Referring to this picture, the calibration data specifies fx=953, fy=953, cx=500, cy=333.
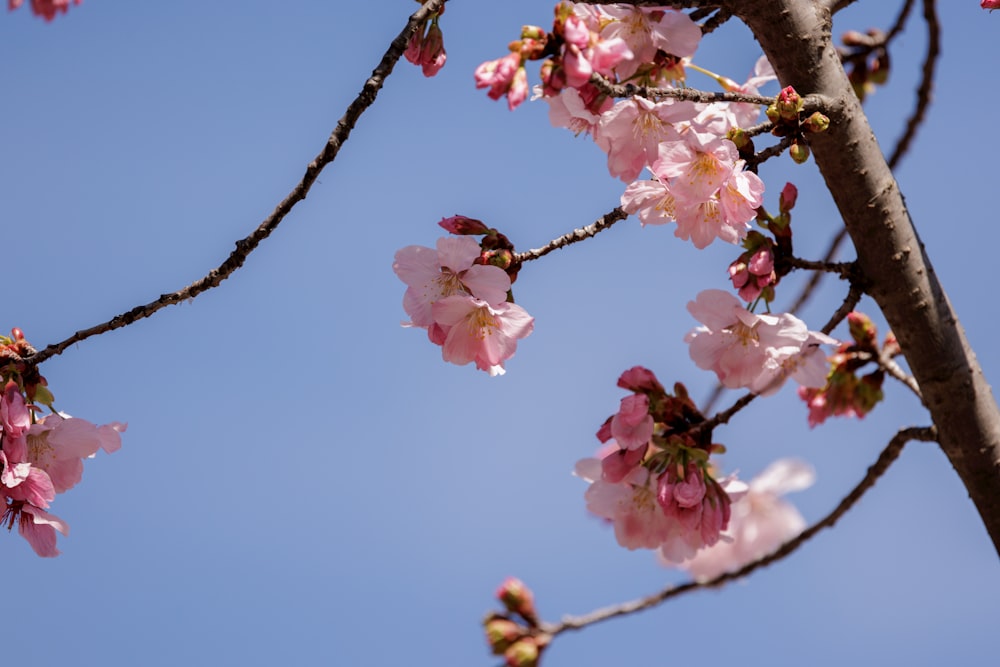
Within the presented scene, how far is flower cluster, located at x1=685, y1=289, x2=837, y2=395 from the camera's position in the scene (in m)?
1.97

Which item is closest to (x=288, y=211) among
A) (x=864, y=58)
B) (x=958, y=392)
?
(x=958, y=392)

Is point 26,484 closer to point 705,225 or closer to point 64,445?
point 64,445

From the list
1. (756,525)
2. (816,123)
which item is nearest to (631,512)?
(816,123)

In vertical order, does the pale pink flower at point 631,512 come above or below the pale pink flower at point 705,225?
below

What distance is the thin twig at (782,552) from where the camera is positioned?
204cm

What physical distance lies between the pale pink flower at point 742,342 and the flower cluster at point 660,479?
13cm

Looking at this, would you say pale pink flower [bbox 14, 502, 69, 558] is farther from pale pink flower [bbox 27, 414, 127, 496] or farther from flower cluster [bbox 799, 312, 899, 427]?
flower cluster [bbox 799, 312, 899, 427]

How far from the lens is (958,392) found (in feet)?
6.09

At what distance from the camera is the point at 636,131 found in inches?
78.6

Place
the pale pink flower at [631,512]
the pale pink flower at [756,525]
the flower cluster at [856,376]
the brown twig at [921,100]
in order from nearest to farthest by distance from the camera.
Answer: the pale pink flower at [631,512], the flower cluster at [856,376], the brown twig at [921,100], the pale pink flower at [756,525]

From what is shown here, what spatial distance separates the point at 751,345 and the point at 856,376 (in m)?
0.87

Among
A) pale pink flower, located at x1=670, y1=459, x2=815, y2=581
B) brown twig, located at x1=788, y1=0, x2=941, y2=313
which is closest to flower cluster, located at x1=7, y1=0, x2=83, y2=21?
brown twig, located at x1=788, y1=0, x2=941, y2=313

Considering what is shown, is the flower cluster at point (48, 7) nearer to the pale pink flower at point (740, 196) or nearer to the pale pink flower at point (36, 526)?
the pale pink flower at point (36, 526)

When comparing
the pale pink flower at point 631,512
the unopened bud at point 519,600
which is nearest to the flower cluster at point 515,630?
the unopened bud at point 519,600
